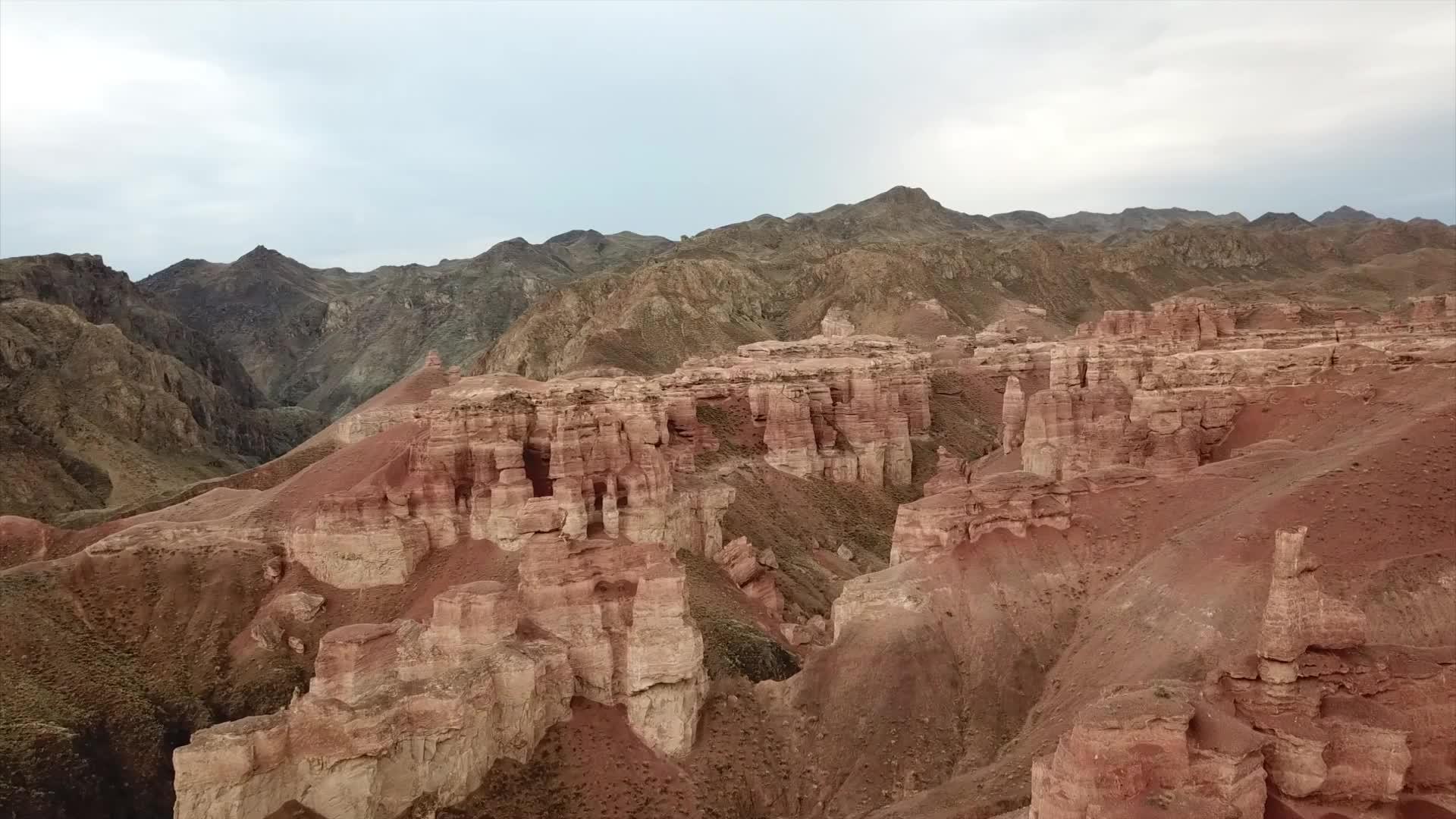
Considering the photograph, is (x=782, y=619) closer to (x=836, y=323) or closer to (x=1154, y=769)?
(x=1154, y=769)

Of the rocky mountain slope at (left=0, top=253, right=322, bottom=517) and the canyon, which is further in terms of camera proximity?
the rocky mountain slope at (left=0, top=253, right=322, bottom=517)

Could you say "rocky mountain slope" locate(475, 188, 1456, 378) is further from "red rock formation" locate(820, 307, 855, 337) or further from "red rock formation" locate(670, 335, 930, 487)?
"red rock formation" locate(670, 335, 930, 487)

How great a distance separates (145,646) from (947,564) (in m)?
39.5

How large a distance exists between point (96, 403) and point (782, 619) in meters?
100

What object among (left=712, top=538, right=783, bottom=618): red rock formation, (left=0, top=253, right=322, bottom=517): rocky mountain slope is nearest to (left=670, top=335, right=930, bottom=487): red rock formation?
(left=712, top=538, right=783, bottom=618): red rock formation

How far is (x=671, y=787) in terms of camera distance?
1414 inches

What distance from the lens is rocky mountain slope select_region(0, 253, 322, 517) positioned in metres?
101

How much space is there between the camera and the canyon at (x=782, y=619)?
25.4 m

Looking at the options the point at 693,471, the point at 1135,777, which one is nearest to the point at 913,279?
the point at 693,471

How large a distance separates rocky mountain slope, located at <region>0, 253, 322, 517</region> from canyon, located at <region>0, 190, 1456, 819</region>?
1866 inches

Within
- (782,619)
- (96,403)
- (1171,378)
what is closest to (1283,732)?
(782,619)

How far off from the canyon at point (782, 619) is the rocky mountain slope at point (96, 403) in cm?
4739

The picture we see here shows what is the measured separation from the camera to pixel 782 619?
2138 inches

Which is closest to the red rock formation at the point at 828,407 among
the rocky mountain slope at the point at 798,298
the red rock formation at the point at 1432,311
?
the red rock formation at the point at 1432,311
